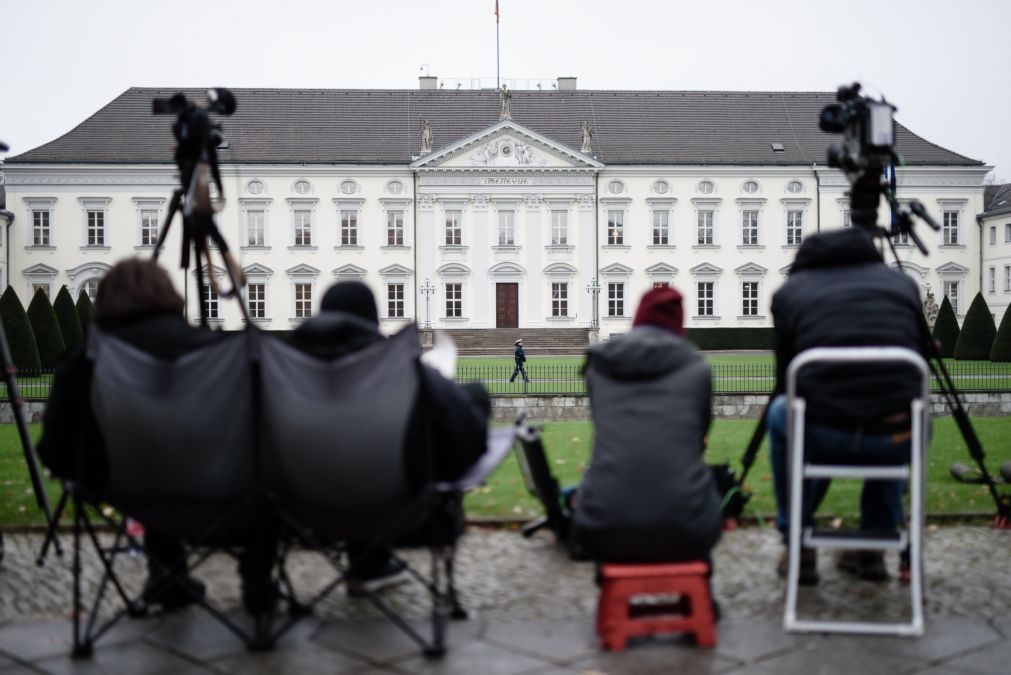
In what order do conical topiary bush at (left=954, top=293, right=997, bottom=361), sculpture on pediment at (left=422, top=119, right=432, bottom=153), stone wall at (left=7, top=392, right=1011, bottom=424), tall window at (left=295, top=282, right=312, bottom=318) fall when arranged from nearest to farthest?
1. stone wall at (left=7, top=392, right=1011, bottom=424)
2. conical topiary bush at (left=954, top=293, right=997, bottom=361)
3. sculpture on pediment at (left=422, top=119, right=432, bottom=153)
4. tall window at (left=295, top=282, right=312, bottom=318)

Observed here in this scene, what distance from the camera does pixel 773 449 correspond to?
487 centimetres

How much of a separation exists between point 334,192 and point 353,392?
46.5 m

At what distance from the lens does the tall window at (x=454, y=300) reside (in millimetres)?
49219

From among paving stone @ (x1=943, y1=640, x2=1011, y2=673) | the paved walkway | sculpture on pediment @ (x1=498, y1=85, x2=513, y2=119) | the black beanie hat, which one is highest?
sculpture on pediment @ (x1=498, y1=85, x2=513, y2=119)

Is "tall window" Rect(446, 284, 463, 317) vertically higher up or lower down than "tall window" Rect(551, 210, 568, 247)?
lower down

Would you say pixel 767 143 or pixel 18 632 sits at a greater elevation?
pixel 767 143

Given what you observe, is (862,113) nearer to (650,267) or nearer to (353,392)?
(353,392)

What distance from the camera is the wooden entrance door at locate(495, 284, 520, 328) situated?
162ft

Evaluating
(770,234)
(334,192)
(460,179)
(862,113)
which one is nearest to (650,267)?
(770,234)

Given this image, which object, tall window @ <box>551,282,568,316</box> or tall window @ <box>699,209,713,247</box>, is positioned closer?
tall window @ <box>551,282,568,316</box>

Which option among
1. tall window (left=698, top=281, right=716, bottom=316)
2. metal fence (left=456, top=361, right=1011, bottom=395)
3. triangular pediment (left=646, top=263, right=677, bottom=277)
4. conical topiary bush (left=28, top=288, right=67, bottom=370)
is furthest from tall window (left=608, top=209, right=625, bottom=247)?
conical topiary bush (left=28, top=288, right=67, bottom=370)

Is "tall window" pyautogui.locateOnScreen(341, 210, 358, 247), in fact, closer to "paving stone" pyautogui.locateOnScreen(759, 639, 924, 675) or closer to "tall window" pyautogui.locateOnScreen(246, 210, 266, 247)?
"tall window" pyautogui.locateOnScreen(246, 210, 266, 247)

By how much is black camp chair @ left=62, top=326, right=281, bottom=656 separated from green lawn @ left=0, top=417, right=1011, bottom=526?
74.8 inches

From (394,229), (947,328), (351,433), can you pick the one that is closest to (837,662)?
(351,433)
